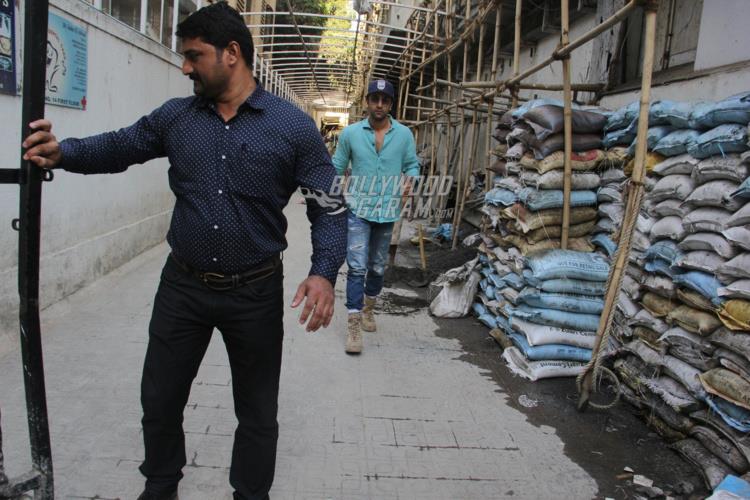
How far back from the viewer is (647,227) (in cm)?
358

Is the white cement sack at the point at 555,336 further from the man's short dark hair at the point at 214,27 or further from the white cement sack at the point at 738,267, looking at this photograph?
the man's short dark hair at the point at 214,27

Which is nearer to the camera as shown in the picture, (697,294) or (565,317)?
(697,294)

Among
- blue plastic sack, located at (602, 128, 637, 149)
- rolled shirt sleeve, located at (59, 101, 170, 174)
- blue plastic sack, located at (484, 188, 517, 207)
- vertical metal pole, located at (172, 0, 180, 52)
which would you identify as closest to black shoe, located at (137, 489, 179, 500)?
rolled shirt sleeve, located at (59, 101, 170, 174)

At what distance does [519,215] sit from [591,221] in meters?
0.53

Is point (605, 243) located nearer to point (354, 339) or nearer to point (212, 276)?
point (354, 339)

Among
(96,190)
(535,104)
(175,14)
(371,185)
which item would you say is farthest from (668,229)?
(175,14)

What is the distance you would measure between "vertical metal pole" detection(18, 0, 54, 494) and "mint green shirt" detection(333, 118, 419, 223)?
9.50 feet

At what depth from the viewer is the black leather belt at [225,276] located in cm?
211

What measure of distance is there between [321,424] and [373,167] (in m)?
2.10

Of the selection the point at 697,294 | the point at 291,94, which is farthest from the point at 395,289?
the point at 291,94

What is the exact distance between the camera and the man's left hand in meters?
2.06

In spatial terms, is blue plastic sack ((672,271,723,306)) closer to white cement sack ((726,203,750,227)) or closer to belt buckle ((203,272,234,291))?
white cement sack ((726,203,750,227))

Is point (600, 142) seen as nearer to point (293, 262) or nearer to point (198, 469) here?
point (198, 469)

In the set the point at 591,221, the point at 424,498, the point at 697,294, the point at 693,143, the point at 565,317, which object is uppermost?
the point at 693,143
